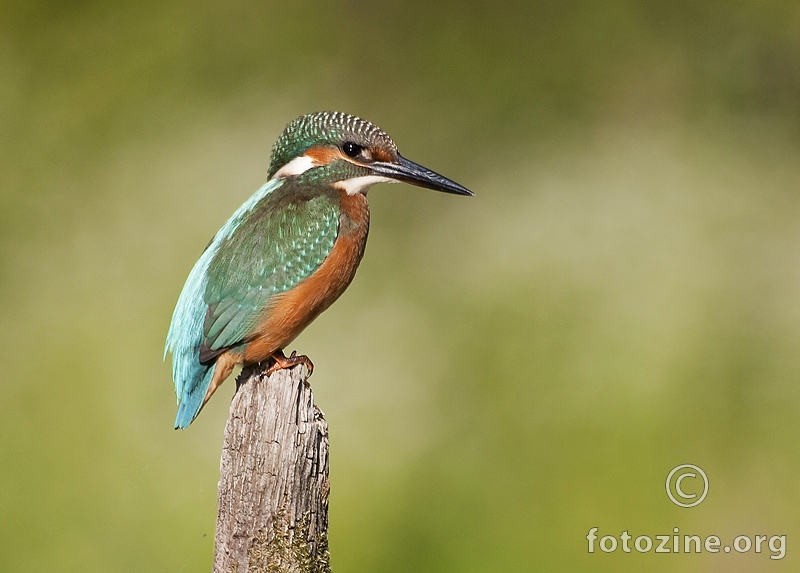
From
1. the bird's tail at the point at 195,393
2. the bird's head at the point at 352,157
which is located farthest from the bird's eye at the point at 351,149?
the bird's tail at the point at 195,393

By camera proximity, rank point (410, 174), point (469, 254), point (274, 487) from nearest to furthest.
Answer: point (274, 487) → point (410, 174) → point (469, 254)

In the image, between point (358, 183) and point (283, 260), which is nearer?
point (283, 260)

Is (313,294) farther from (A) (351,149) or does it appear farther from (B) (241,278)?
(A) (351,149)

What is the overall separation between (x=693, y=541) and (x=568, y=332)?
38.4 inches

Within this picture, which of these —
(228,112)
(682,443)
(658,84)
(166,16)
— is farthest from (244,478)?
(658,84)

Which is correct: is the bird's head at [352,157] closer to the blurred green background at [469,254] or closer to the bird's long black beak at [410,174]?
the bird's long black beak at [410,174]

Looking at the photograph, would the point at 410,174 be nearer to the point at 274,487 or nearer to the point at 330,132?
the point at 330,132

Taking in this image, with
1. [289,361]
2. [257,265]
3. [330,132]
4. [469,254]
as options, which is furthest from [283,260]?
[469,254]

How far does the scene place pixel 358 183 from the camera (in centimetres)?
238

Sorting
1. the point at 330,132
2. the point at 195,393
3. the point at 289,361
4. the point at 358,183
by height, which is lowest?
the point at 195,393

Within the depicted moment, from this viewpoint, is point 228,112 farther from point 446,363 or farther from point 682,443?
point 682,443

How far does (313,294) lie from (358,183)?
1.06 ft

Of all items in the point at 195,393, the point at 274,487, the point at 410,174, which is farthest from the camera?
the point at 410,174

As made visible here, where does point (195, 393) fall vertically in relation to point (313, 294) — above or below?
below
